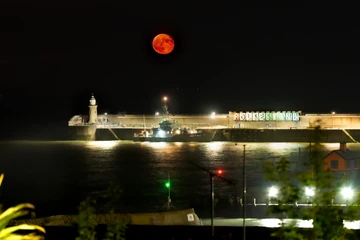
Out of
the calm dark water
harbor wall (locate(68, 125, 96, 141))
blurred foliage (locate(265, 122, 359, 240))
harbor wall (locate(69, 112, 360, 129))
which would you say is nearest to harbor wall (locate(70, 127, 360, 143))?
harbor wall (locate(68, 125, 96, 141))

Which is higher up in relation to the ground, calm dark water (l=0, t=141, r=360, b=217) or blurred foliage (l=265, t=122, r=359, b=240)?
blurred foliage (l=265, t=122, r=359, b=240)

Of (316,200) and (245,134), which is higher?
(245,134)

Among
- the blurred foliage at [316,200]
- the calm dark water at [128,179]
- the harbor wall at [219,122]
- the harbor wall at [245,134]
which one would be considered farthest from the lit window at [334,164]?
the harbor wall at [219,122]

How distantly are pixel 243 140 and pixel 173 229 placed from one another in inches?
1090

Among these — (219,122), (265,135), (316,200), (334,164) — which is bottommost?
(334,164)

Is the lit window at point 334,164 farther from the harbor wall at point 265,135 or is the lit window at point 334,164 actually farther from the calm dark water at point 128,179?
the harbor wall at point 265,135

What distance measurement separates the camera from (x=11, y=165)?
20.2 metres

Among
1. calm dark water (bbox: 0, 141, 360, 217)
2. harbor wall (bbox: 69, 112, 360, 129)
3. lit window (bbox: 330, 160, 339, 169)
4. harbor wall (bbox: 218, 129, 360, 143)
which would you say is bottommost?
calm dark water (bbox: 0, 141, 360, 217)

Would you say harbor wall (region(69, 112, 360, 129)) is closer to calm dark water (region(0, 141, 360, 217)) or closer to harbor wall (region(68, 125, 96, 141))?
harbor wall (region(68, 125, 96, 141))

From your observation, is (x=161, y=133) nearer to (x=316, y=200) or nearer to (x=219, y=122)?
(x=219, y=122)

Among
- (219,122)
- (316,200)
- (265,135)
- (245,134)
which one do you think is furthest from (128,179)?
(219,122)

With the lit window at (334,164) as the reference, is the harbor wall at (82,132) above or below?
above

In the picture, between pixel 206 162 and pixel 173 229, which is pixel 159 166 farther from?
pixel 173 229

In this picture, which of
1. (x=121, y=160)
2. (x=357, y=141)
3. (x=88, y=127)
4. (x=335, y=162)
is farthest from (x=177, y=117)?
(x=335, y=162)
